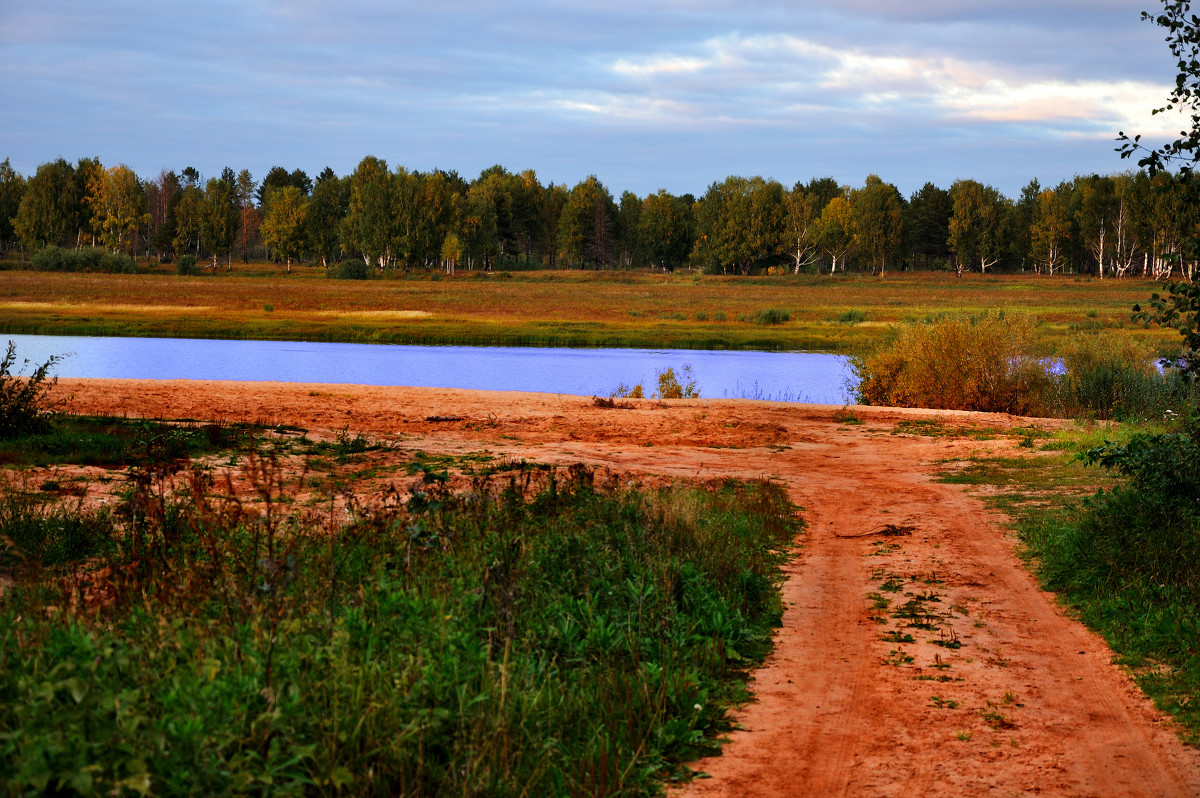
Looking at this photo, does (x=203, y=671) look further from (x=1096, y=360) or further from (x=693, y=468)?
(x=1096, y=360)

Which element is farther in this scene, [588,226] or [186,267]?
[588,226]

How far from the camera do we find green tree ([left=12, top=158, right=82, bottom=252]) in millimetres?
108688

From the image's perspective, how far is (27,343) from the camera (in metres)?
44.2

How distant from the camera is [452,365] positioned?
42.8 metres

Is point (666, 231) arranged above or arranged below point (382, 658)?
above

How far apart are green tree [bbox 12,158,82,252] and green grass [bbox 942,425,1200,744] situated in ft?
381

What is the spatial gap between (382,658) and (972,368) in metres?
25.2

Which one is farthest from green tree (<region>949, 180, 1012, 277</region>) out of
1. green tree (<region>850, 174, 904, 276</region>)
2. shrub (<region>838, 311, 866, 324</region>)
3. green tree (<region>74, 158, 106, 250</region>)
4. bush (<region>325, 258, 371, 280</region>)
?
green tree (<region>74, 158, 106, 250</region>)

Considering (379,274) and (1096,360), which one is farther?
(379,274)

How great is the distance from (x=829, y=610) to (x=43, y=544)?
6.76 m

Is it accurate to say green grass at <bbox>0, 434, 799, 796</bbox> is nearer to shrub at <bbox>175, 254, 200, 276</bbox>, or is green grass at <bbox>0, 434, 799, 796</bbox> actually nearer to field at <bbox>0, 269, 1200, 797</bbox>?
field at <bbox>0, 269, 1200, 797</bbox>

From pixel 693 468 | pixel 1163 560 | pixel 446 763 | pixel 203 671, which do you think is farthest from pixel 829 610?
pixel 693 468

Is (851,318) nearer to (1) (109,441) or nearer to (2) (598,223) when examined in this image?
(1) (109,441)

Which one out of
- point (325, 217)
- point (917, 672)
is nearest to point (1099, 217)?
point (325, 217)
